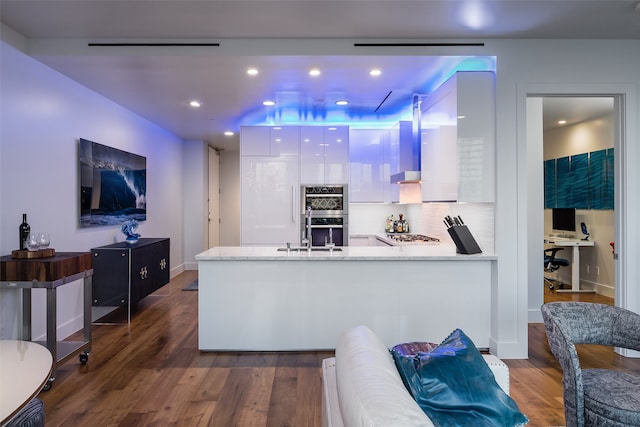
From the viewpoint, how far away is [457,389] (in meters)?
1.18

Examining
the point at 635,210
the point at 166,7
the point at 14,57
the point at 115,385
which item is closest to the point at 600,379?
the point at 635,210

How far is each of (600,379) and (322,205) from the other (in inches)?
164

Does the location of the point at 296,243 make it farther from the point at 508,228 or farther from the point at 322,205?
the point at 508,228

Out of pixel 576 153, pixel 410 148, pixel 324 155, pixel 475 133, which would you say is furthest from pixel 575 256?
pixel 324 155

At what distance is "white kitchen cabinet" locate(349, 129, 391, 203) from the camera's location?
611 centimetres

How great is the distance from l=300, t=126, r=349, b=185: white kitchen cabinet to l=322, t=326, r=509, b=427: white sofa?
4.28 metres

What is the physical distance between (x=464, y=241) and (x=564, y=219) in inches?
161

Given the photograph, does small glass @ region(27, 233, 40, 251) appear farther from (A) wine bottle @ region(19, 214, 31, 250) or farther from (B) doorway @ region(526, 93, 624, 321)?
(B) doorway @ region(526, 93, 624, 321)

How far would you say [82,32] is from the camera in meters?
3.17

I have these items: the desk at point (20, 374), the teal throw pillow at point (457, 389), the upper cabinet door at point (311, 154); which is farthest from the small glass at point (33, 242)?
the upper cabinet door at point (311, 154)

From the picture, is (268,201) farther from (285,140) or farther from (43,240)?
(43,240)

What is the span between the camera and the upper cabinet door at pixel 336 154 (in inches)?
226

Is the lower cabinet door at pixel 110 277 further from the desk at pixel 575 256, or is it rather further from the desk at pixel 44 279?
the desk at pixel 575 256

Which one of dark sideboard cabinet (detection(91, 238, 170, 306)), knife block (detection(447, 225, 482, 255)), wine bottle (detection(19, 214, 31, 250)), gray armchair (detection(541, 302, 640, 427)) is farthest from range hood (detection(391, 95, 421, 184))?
wine bottle (detection(19, 214, 31, 250))
